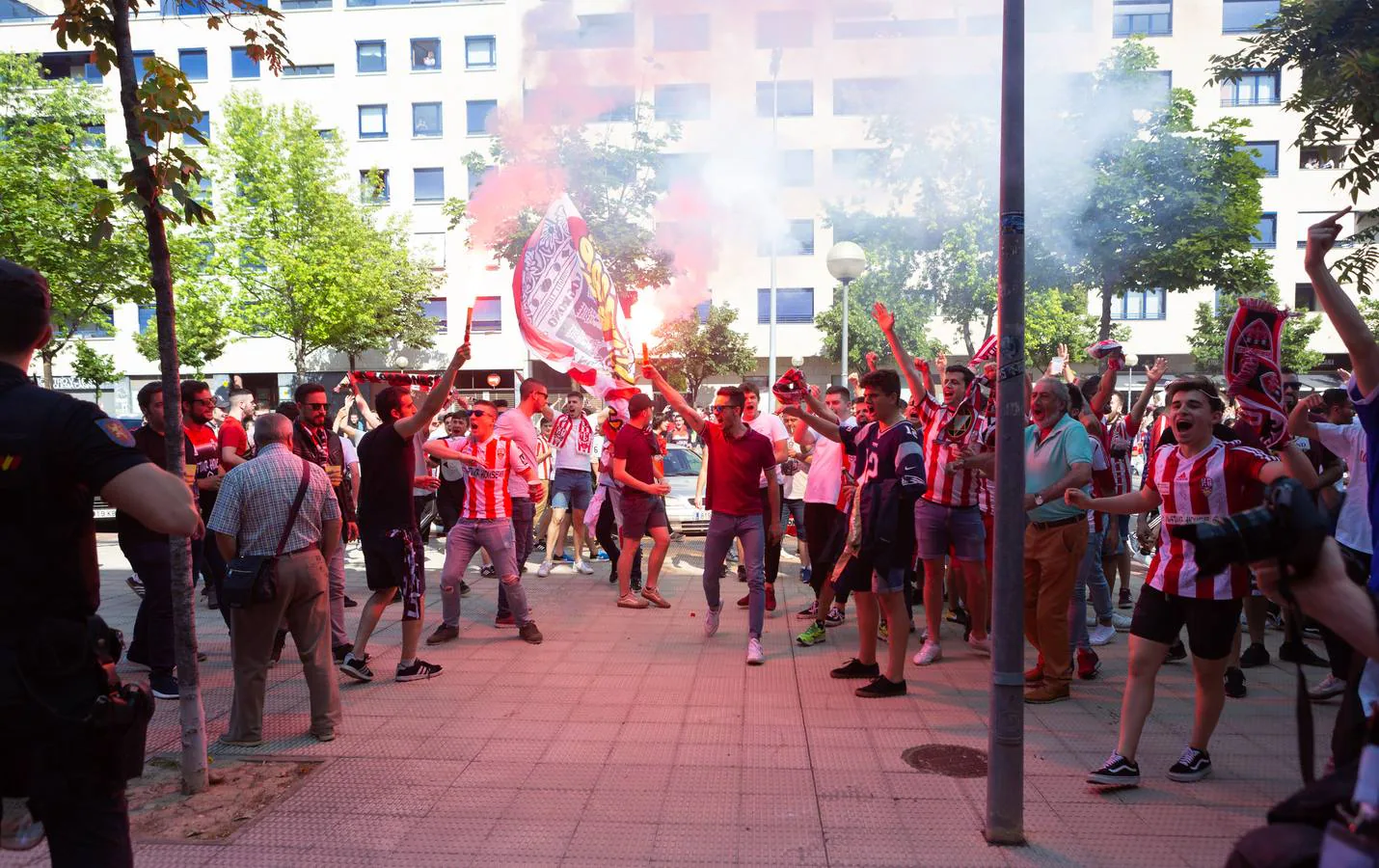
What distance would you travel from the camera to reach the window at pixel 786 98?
41.9ft

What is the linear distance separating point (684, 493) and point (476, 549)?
21.8ft

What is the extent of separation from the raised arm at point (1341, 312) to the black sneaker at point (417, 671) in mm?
5370

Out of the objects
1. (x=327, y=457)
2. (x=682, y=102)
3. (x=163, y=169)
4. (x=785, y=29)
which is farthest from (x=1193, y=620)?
(x=682, y=102)

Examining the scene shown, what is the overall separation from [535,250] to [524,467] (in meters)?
2.70

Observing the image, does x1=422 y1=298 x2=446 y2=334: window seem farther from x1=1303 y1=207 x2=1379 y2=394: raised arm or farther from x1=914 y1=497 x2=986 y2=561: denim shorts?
x1=1303 y1=207 x2=1379 y2=394: raised arm

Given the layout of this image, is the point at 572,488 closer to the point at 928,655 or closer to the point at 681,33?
the point at 928,655

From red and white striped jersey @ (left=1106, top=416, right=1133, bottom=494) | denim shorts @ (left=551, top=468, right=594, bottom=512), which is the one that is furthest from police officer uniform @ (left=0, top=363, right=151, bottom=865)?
denim shorts @ (left=551, top=468, right=594, bottom=512)

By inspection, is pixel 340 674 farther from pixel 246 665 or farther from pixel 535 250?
pixel 535 250

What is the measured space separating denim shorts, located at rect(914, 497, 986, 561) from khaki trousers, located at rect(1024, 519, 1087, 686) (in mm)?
824

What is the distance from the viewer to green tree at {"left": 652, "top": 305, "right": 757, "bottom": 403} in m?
31.4

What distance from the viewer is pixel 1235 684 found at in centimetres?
575

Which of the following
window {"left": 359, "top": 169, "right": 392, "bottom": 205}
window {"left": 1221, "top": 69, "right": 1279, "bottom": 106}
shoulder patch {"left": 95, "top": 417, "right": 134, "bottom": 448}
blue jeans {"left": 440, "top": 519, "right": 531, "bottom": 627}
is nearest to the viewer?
shoulder patch {"left": 95, "top": 417, "right": 134, "bottom": 448}

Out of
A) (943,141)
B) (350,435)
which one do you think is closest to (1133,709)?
(943,141)

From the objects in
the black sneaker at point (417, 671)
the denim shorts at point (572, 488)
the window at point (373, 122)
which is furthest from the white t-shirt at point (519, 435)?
the window at point (373, 122)
